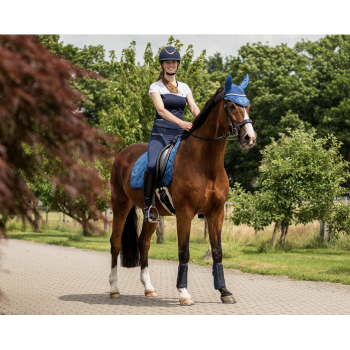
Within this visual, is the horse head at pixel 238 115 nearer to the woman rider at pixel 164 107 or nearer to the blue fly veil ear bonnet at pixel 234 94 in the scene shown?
the blue fly veil ear bonnet at pixel 234 94

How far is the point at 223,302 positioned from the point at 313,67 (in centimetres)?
3705

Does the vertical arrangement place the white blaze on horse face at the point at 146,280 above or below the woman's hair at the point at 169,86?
below

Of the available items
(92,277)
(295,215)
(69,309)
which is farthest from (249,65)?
(69,309)

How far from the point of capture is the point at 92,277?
31.1ft

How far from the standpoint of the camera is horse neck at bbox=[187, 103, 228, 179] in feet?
20.6

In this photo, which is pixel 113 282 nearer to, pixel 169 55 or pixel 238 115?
pixel 238 115

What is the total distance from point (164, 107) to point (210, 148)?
1122 millimetres

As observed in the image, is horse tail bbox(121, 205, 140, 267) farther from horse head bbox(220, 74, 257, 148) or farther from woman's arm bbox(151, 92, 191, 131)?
horse head bbox(220, 74, 257, 148)

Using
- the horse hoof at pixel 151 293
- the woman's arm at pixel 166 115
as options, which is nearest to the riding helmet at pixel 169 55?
the woman's arm at pixel 166 115

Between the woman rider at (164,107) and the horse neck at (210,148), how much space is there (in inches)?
21.6

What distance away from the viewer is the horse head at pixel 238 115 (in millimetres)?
Result: 5512

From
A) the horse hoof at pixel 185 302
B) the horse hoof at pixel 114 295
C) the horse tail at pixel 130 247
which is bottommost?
the horse hoof at pixel 114 295

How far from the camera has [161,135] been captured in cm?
711

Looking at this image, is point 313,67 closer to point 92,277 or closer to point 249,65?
point 249,65
